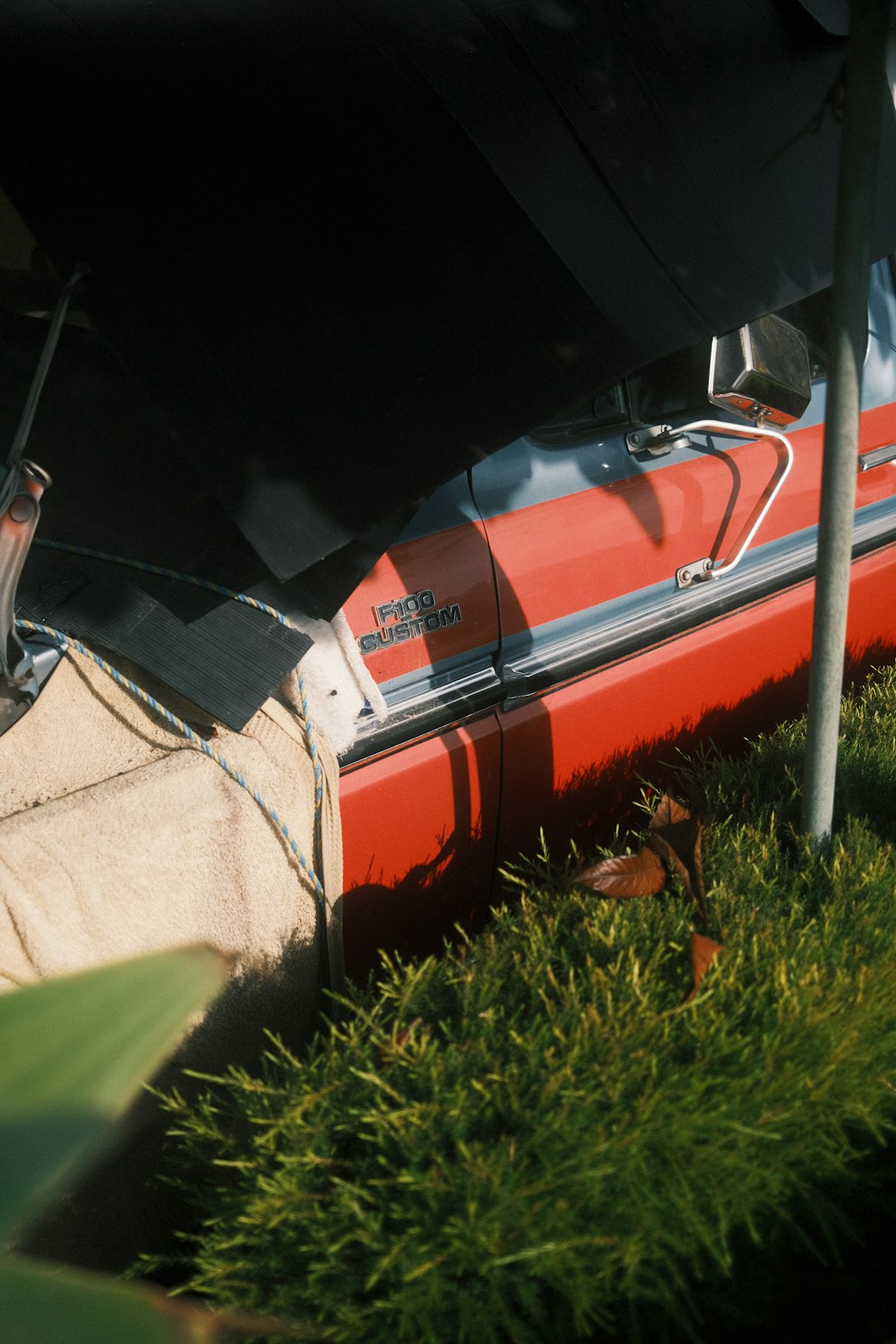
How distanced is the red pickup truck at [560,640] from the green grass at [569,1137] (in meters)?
0.57

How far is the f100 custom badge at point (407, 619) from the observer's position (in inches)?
90.0

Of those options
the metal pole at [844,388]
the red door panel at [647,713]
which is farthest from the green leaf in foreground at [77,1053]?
the red door panel at [647,713]

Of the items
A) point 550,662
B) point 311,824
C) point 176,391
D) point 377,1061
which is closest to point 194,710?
point 311,824

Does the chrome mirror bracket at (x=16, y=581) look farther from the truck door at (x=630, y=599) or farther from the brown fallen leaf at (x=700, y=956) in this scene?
the brown fallen leaf at (x=700, y=956)

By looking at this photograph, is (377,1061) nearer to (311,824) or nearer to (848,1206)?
(311,824)

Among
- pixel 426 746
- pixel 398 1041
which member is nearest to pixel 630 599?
pixel 426 746

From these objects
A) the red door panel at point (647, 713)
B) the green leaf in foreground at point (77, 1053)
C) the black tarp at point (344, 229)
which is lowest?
the red door panel at point (647, 713)

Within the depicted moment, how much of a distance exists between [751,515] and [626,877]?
1421 mm

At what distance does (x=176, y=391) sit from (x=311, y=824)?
32.3 inches

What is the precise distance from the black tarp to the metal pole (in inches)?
8.8

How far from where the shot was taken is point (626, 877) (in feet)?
6.16

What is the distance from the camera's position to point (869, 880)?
1844 mm

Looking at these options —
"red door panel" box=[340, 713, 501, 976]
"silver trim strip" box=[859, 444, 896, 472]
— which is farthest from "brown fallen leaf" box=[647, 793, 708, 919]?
"silver trim strip" box=[859, 444, 896, 472]

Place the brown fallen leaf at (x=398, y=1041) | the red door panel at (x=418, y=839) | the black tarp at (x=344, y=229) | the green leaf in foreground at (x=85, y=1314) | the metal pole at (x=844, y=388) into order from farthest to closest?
the red door panel at (x=418, y=839) < the black tarp at (x=344, y=229) < the metal pole at (x=844, y=388) < the brown fallen leaf at (x=398, y=1041) < the green leaf in foreground at (x=85, y=1314)
